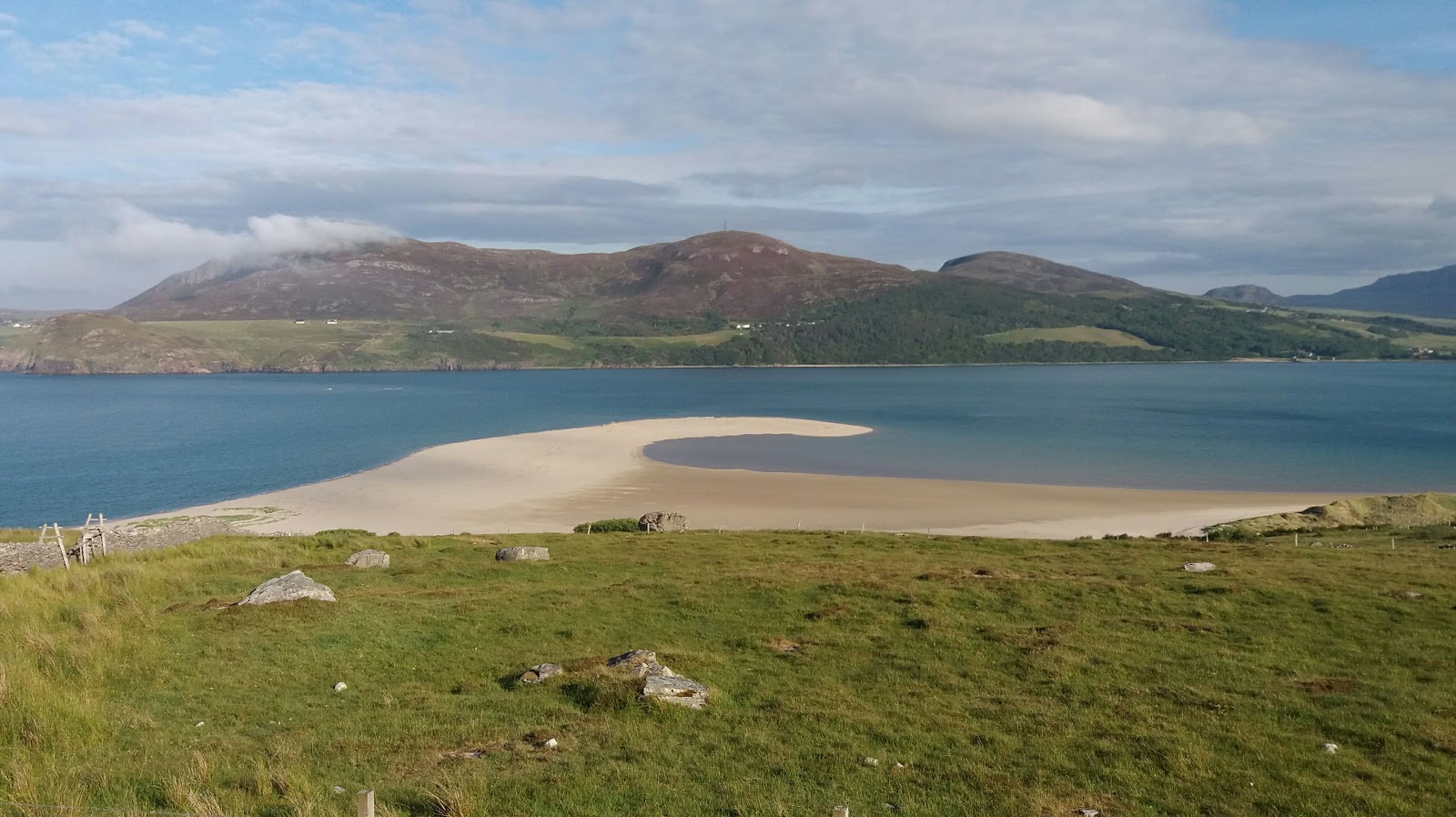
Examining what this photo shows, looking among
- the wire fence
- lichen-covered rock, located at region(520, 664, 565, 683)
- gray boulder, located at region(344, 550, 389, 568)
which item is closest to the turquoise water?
gray boulder, located at region(344, 550, 389, 568)

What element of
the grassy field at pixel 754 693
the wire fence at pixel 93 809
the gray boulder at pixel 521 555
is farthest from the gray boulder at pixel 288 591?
the wire fence at pixel 93 809

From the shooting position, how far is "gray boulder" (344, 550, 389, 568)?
28.5 m

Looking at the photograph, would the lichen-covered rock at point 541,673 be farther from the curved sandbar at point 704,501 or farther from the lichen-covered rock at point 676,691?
the curved sandbar at point 704,501

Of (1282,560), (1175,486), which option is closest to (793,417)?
(1175,486)

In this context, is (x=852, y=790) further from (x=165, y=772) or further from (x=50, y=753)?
(x=50, y=753)

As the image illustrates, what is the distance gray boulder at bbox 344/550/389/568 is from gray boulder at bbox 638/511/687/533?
14786mm

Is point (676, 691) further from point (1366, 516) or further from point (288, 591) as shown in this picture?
point (1366, 516)

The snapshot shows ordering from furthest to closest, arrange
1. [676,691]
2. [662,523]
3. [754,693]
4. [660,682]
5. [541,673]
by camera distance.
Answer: [662,523], [541,673], [754,693], [660,682], [676,691]

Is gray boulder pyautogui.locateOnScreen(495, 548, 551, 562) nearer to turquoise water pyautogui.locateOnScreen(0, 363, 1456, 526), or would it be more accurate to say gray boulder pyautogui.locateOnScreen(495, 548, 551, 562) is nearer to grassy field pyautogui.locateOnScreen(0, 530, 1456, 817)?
grassy field pyautogui.locateOnScreen(0, 530, 1456, 817)

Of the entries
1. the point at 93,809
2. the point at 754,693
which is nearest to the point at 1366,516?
the point at 754,693

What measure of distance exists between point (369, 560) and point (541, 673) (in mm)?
15492

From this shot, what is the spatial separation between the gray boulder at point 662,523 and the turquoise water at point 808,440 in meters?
35.7

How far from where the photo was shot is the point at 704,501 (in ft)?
199

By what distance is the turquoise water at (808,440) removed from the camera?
72.8 m
